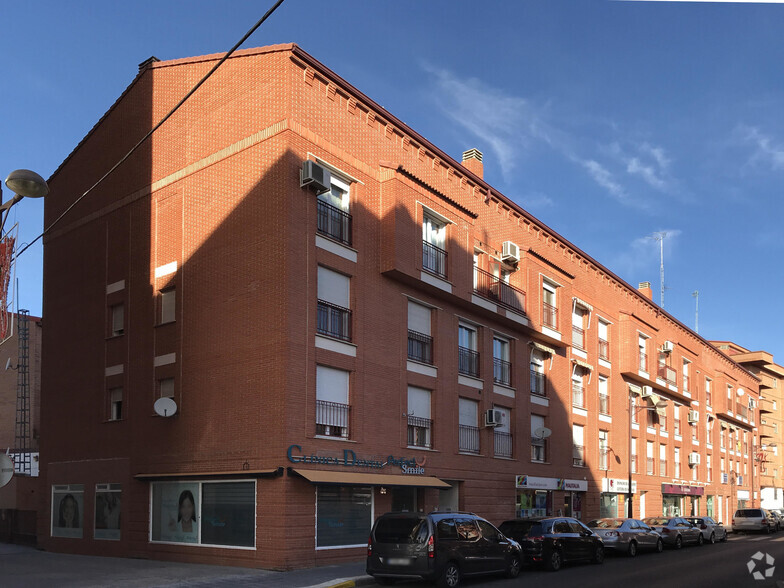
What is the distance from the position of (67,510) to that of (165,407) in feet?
23.7

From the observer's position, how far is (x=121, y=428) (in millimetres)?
25547

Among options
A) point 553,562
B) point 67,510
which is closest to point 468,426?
point 553,562

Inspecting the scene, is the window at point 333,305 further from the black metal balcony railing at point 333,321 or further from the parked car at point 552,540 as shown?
Answer: the parked car at point 552,540

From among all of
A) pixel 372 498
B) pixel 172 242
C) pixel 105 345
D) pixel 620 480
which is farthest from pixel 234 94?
pixel 620 480

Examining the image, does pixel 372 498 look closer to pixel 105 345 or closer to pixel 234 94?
pixel 105 345

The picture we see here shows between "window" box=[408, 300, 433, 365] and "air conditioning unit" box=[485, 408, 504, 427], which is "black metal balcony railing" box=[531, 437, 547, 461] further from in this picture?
"window" box=[408, 300, 433, 365]

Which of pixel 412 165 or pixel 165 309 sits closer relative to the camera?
pixel 165 309

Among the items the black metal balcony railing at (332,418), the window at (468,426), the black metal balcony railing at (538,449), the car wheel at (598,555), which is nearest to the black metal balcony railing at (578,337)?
the black metal balcony railing at (538,449)

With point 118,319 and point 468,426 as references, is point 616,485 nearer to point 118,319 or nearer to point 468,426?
point 468,426

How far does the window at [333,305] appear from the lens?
22.6 m

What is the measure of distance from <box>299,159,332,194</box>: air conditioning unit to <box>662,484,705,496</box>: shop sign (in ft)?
106

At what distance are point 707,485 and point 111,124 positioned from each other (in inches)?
1741

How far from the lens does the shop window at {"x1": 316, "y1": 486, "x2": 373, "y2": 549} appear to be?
21.4 m

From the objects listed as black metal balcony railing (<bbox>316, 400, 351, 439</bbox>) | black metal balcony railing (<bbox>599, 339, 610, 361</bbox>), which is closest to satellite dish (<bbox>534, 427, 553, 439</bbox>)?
black metal balcony railing (<bbox>599, 339, 610, 361</bbox>)
